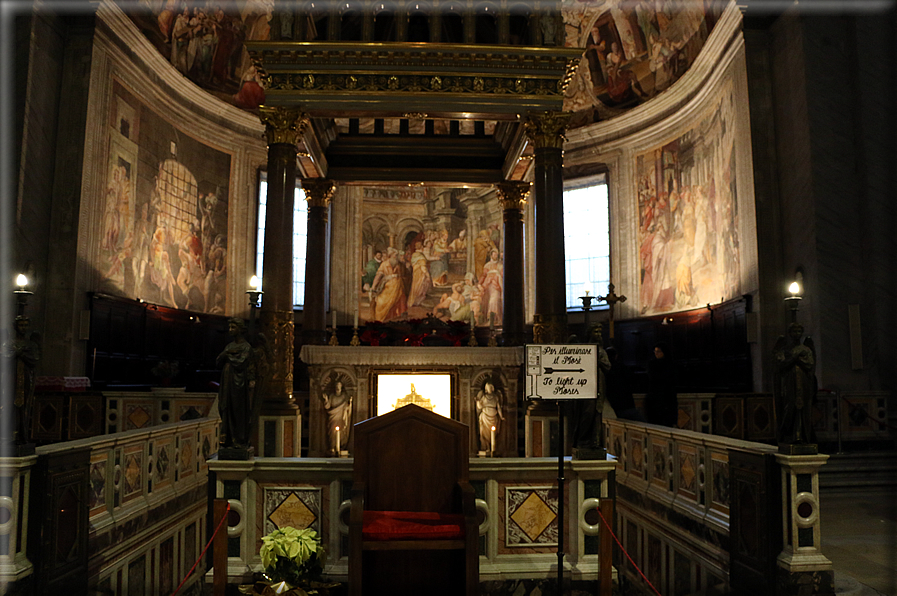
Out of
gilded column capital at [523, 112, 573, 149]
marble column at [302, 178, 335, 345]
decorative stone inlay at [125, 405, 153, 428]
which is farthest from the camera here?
marble column at [302, 178, 335, 345]

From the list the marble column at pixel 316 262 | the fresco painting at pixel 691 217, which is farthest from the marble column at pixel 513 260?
the fresco painting at pixel 691 217

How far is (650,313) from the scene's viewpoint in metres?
19.1

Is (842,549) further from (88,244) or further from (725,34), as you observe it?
(88,244)

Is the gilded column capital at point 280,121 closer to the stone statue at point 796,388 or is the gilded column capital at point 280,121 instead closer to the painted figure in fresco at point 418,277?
the stone statue at point 796,388

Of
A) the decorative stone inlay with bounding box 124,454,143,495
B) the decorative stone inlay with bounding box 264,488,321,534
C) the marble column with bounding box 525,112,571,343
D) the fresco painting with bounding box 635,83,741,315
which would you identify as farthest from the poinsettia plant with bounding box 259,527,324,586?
the fresco painting with bounding box 635,83,741,315

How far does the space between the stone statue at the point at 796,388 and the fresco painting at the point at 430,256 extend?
15755 millimetres

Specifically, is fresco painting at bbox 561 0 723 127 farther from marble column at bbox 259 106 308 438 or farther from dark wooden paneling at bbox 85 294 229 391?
dark wooden paneling at bbox 85 294 229 391

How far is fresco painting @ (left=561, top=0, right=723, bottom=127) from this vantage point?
56.2 ft

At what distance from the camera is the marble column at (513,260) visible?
13.9 meters

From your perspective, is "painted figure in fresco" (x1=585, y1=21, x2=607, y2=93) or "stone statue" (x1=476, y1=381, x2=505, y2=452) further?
"painted figure in fresco" (x1=585, y1=21, x2=607, y2=93)

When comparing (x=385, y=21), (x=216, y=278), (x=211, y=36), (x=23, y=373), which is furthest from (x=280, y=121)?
(x=216, y=278)

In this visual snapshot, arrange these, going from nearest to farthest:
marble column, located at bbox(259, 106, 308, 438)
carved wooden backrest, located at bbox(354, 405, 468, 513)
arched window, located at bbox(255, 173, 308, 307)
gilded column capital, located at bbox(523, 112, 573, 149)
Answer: carved wooden backrest, located at bbox(354, 405, 468, 513), marble column, located at bbox(259, 106, 308, 438), gilded column capital, located at bbox(523, 112, 573, 149), arched window, located at bbox(255, 173, 308, 307)

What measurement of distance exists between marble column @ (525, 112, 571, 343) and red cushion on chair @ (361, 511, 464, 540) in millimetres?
5367

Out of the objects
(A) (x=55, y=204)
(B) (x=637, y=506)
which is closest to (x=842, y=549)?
(B) (x=637, y=506)
